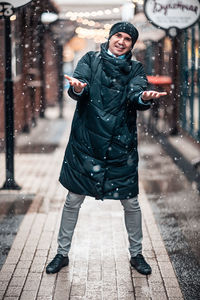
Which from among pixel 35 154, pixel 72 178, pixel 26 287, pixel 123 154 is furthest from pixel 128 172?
pixel 35 154

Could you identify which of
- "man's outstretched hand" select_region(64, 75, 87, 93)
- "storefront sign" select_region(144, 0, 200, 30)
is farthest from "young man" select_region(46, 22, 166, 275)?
"storefront sign" select_region(144, 0, 200, 30)

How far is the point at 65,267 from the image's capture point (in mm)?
4332

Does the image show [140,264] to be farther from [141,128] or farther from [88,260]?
[141,128]

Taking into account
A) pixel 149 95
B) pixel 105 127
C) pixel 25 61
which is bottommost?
pixel 105 127

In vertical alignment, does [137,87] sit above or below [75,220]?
above

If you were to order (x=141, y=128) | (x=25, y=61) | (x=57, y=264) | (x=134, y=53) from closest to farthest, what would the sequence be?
(x=57, y=264) < (x=134, y=53) < (x=25, y=61) < (x=141, y=128)

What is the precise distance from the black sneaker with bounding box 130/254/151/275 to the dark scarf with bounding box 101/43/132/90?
1.45m

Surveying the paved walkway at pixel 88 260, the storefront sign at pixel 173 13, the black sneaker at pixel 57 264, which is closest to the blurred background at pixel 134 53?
the storefront sign at pixel 173 13

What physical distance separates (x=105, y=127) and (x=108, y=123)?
0.04 m

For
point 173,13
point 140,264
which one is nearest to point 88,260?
point 140,264

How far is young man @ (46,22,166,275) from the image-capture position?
4.02 meters

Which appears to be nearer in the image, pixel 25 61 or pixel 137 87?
pixel 137 87

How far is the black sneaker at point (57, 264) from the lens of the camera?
13.8 feet

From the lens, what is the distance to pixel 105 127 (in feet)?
13.2
